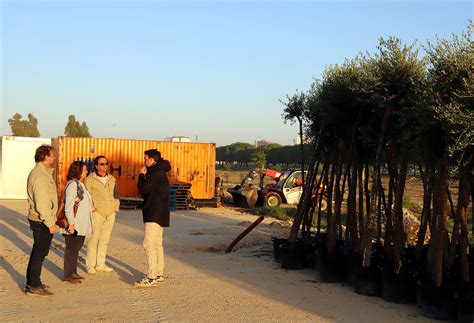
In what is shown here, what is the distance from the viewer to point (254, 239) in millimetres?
12352

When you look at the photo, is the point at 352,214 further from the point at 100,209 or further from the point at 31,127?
the point at 31,127

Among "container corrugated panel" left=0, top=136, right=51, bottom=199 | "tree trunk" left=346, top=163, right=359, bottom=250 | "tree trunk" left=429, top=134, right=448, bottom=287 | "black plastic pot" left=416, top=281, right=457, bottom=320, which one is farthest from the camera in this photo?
"container corrugated panel" left=0, top=136, right=51, bottom=199

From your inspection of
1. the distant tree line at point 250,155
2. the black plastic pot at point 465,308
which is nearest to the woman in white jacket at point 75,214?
the black plastic pot at point 465,308

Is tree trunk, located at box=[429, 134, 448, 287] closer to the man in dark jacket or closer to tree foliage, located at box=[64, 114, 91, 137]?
the man in dark jacket

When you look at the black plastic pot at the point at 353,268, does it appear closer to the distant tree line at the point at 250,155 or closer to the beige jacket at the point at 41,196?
the beige jacket at the point at 41,196

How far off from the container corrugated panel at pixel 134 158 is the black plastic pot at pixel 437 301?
16.0m

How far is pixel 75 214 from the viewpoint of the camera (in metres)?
7.31

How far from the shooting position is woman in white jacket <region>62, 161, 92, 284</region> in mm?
7219

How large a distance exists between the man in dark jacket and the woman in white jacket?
809 mm

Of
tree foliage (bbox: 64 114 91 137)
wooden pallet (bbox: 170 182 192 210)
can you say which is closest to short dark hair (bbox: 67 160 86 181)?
wooden pallet (bbox: 170 182 192 210)

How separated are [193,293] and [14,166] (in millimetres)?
20437

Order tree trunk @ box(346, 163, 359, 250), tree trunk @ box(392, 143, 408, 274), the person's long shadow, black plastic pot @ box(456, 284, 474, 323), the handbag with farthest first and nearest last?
tree trunk @ box(346, 163, 359, 250), the person's long shadow, tree trunk @ box(392, 143, 408, 274), the handbag, black plastic pot @ box(456, 284, 474, 323)

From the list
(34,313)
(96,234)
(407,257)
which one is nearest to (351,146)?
(407,257)

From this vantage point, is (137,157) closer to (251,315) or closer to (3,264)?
(3,264)
